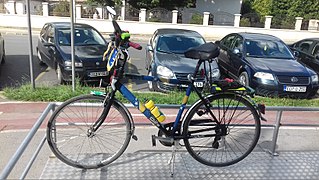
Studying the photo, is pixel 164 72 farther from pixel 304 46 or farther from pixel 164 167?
pixel 304 46

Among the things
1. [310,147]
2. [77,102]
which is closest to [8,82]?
[77,102]

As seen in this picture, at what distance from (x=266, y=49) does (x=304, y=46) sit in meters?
2.71

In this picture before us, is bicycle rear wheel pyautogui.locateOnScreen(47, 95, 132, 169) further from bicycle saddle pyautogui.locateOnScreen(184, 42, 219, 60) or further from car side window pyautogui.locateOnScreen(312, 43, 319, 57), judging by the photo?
car side window pyautogui.locateOnScreen(312, 43, 319, 57)

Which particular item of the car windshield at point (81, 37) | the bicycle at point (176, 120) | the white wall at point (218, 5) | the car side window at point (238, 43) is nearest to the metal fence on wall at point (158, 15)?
the white wall at point (218, 5)

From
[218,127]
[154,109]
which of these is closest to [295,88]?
[218,127]

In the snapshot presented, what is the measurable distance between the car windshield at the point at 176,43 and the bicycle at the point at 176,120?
493 cm

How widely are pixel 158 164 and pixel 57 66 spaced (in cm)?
575

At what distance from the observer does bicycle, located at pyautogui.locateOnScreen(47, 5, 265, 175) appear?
3.08 metres

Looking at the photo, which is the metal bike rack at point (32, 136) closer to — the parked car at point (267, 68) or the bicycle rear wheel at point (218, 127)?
the bicycle rear wheel at point (218, 127)

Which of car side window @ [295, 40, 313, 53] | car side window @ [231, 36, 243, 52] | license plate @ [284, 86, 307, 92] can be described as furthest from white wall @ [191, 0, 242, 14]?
license plate @ [284, 86, 307, 92]

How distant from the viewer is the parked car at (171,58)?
7383mm

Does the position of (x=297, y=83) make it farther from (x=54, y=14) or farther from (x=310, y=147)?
(x=54, y=14)

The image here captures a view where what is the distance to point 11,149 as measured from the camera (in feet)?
13.4

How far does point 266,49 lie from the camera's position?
29.4 feet
